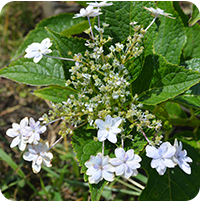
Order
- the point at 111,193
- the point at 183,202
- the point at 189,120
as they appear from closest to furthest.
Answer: the point at 183,202, the point at 189,120, the point at 111,193

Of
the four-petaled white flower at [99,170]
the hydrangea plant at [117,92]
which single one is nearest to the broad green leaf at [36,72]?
the hydrangea plant at [117,92]

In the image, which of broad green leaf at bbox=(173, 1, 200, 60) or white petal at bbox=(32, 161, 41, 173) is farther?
broad green leaf at bbox=(173, 1, 200, 60)

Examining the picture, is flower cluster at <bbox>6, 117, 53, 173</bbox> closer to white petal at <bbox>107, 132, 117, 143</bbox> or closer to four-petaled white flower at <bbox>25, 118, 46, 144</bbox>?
four-petaled white flower at <bbox>25, 118, 46, 144</bbox>

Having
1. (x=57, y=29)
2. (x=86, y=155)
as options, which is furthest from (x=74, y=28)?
(x=86, y=155)

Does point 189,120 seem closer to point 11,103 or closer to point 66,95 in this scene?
point 66,95

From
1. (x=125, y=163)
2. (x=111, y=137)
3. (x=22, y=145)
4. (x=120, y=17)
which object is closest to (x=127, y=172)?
(x=125, y=163)

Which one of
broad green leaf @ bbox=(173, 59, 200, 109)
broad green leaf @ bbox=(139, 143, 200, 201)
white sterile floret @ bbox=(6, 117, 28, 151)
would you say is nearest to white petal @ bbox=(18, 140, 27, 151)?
white sterile floret @ bbox=(6, 117, 28, 151)
